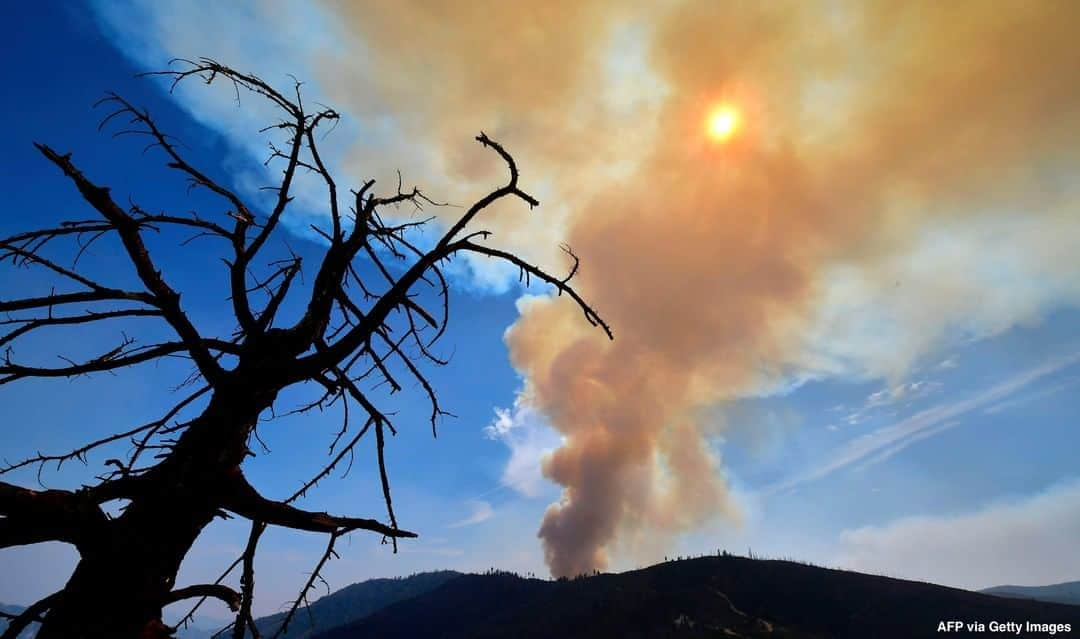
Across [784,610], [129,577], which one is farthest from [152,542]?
[784,610]

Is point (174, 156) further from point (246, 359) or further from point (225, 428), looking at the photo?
point (225, 428)

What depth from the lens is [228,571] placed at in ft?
8.54

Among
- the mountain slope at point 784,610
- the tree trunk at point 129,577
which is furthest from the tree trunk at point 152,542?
the mountain slope at point 784,610

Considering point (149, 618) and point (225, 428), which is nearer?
point (149, 618)

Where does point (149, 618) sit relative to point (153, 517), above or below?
below

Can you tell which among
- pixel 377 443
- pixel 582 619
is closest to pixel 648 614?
pixel 582 619

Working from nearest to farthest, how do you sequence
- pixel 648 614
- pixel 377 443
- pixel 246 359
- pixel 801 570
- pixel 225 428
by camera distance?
1. pixel 225 428
2. pixel 246 359
3. pixel 377 443
4. pixel 648 614
5. pixel 801 570

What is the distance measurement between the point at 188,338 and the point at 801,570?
236267 millimetres

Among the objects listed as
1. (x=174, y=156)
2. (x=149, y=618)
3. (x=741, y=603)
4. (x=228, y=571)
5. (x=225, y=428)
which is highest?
(x=741, y=603)

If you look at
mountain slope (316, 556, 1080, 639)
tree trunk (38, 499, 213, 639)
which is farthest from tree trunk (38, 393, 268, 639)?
mountain slope (316, 556, 1080, 639)

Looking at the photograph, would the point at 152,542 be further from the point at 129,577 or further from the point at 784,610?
the point at 784,610

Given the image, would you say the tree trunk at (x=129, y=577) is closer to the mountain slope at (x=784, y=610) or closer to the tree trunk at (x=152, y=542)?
the tree trunk at (x=152, y=542)

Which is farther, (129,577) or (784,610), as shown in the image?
(784,610)

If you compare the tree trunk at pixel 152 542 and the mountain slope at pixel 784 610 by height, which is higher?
the mountain slope at pixel 784 610
